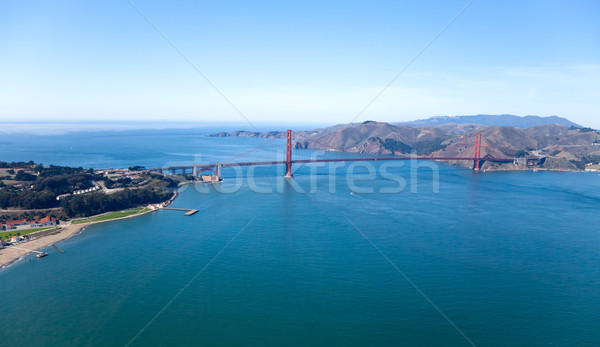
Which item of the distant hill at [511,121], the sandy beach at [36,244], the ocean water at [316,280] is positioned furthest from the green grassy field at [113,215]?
the distant hill at [511,121]

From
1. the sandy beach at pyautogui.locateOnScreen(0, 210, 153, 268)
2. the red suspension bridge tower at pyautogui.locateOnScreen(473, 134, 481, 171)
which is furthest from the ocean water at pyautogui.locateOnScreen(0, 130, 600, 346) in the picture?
the red suspension bridge tower at pyautogui.locateOnScreen(473, 134, 481, 171)

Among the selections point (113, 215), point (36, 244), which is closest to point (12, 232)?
point (36, 244)

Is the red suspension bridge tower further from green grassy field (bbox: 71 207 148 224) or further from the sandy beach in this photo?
the sandy beach

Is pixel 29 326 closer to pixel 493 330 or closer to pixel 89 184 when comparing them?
pixel 493 330

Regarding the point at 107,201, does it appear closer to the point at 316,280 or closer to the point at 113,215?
the point at 113,215

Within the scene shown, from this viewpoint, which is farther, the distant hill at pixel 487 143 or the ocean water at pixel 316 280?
the distant hill at pixel 487 143

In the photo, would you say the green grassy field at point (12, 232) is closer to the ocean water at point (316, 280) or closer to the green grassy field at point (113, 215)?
the green grassy field at point (113, 215)
